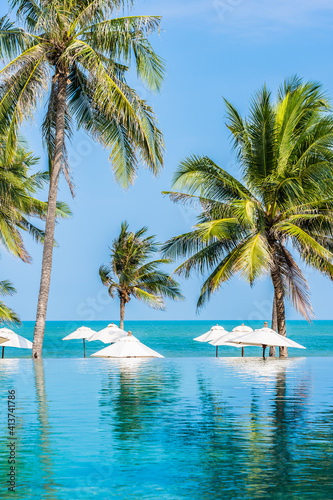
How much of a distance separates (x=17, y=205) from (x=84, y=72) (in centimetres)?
515

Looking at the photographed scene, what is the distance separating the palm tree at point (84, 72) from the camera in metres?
18.8

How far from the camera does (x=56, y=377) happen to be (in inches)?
566

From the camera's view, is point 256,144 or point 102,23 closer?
point 102,23

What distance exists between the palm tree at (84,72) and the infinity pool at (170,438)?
7.85m

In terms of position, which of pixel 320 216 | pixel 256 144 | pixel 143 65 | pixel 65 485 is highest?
pixel 143 65

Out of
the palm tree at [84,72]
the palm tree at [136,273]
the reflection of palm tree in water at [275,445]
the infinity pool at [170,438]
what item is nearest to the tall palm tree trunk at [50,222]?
the palm tree at [84,72]

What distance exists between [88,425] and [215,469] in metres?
2.63

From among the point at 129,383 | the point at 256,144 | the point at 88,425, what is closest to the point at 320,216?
the point at 256,144

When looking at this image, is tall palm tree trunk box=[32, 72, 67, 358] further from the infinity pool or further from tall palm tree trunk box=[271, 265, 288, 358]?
tall palm tree trunk box=[271, 265, 288, 358]

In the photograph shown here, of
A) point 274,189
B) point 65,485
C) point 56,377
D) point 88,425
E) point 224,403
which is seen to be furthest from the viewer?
point 274,189

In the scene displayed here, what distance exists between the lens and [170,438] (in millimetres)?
7906

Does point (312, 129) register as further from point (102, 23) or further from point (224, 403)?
point (224, 403)

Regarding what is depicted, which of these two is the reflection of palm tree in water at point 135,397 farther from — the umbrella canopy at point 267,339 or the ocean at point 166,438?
the umbrella canopy at point 267,339

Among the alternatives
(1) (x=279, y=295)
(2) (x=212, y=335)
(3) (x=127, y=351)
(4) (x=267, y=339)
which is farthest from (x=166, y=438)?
(2) (x=212, y=335)
